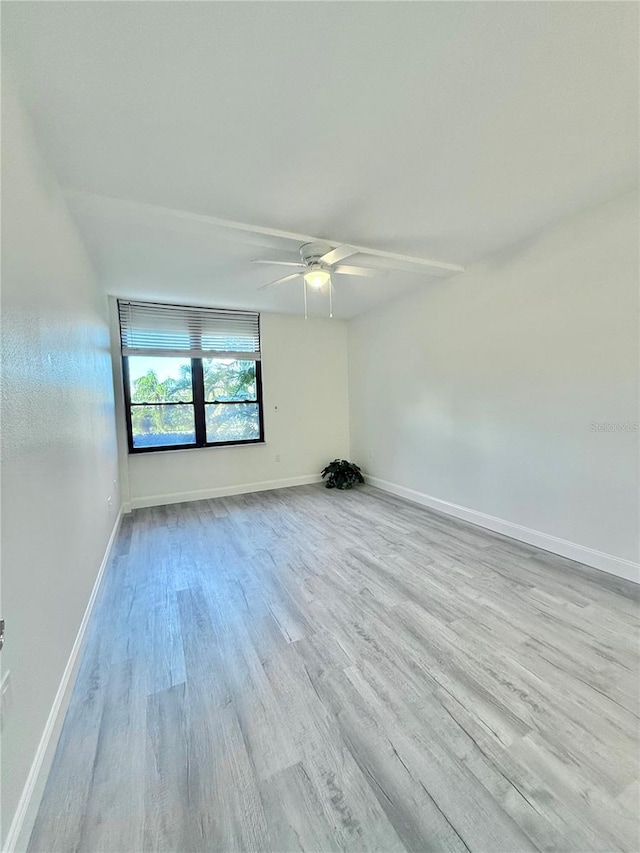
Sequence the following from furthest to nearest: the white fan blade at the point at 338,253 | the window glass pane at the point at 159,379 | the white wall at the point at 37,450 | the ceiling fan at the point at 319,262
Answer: the window glass pane at the point at 159,379, the ceiling fan at the point at 319,262, the white fan blade at the point at 338,253, the white wall at the point at 37,450

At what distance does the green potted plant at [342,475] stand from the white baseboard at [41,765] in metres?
3.55

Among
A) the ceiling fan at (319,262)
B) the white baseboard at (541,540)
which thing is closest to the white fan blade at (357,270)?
the ceiling fan at (319,262)

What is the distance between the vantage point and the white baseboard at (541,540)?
238cm

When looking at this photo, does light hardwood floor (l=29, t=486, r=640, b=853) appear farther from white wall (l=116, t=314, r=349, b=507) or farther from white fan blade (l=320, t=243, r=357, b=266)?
white fan blade (l=320, t=243, r=357, b=266)

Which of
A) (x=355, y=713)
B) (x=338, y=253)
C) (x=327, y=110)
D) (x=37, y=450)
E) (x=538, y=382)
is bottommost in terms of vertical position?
(x=355, y=713)

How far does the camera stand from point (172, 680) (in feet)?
5.25

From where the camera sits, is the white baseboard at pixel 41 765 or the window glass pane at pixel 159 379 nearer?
the white baseboard at pixel 41 765

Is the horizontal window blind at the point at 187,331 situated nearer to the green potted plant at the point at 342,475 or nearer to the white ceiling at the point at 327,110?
the white ceiling at the point at 327,110

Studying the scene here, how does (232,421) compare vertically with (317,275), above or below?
below

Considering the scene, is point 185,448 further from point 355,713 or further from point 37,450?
point 355,713

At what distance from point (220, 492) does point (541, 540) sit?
150 inches

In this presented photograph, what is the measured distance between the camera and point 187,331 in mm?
4355

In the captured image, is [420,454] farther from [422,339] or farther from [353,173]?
[353,173]

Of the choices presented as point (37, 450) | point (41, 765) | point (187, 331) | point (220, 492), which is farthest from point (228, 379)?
point (41, 765)
